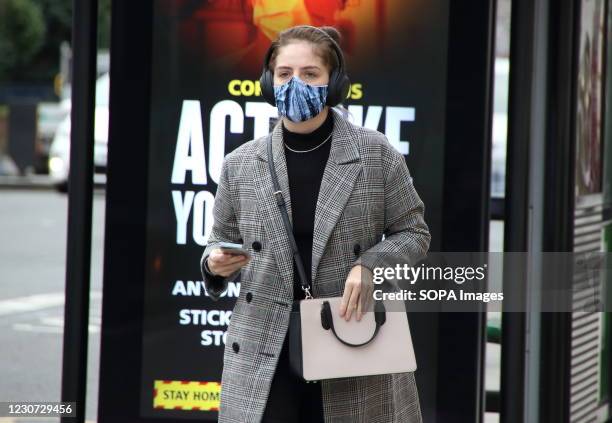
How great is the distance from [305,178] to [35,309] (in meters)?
7.12

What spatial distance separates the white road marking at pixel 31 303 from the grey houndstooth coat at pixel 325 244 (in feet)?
22.4

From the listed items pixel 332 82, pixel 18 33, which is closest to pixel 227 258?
pixel 332 82

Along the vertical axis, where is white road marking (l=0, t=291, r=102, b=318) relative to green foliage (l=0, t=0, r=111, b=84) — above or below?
below

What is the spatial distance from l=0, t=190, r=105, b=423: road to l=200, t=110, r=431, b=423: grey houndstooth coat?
10.4ft

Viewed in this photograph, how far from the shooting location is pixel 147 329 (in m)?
4.07

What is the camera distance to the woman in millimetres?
2869

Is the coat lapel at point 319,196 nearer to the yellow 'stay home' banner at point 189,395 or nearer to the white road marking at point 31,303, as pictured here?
the yellow 'stay home' banner at point 189,395

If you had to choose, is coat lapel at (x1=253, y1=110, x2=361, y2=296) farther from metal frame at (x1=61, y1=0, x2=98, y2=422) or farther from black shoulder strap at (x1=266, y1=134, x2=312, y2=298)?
metal frame at (x1=61, y1=0, x2=98, y2=422)

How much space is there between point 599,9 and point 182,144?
6.18 feet

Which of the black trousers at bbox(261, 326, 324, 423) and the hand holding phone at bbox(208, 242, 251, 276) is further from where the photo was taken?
the black trousers at bbox(261, 326, 324, 423)

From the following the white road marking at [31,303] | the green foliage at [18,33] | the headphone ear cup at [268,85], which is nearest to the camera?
the headphone ear cup at [268,85]

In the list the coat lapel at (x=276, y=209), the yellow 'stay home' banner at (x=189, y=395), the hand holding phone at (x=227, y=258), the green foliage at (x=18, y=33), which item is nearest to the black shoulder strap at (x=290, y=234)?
the coat lapel at (x=276, y=209)

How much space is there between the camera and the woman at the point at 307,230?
2869mm

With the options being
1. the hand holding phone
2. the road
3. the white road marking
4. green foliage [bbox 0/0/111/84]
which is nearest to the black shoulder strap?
the hand holding phone
